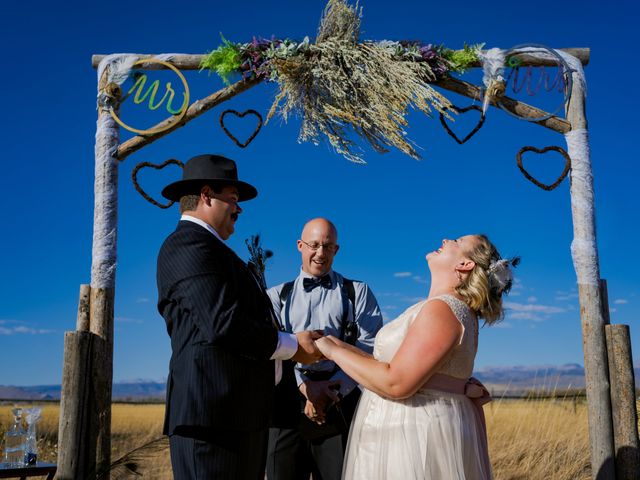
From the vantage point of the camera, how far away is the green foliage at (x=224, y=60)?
210 inches

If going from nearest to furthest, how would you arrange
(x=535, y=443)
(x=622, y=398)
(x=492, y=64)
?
(x=622, y=398), (x=492, y=64), (x=535, y=443)

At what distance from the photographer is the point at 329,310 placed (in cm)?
422

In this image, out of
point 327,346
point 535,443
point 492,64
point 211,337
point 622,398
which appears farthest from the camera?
point 535,443

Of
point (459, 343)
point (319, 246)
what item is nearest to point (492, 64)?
point (319, 246)

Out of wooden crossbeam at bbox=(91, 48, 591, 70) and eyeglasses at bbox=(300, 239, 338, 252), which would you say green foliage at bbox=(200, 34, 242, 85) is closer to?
wooden crossbeam at bbox=(91, 48, 591, 70)

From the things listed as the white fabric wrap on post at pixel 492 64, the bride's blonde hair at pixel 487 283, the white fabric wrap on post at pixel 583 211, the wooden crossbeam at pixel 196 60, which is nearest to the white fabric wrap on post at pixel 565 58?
the wooden crossbeam at pixel 196 60

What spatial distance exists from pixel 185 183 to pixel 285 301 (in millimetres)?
1423

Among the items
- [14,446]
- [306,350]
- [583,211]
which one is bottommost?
[14,446]

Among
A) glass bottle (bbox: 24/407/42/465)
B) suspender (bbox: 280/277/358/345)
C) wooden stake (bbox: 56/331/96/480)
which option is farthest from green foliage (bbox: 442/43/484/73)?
glass bottle (bbox: 24/407/42/465)

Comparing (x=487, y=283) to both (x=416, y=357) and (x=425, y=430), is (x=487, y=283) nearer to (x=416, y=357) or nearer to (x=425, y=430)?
(x=416, y=357)

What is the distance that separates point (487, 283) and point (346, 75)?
99.4 inches

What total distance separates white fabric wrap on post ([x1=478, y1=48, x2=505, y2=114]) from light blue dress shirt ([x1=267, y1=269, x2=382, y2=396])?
216 cm

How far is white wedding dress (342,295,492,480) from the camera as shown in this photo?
286 centimetres

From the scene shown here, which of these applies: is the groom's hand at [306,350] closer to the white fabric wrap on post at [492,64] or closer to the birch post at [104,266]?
the birch post at [104,266]
